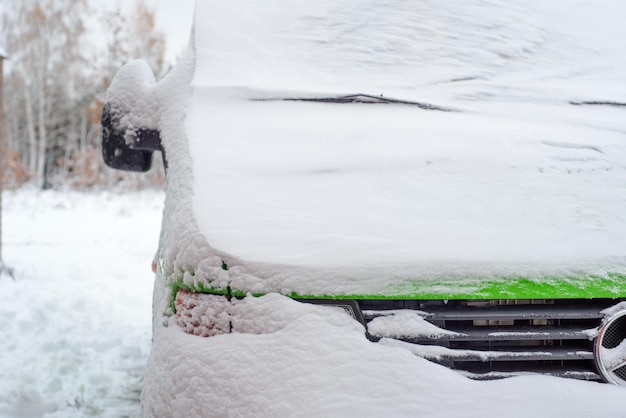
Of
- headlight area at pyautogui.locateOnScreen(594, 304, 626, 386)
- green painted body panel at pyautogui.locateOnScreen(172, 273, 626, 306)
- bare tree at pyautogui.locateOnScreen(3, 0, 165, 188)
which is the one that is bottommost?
bare tree at pyautogui.locateOnScreen(3, 0, 165, 188)

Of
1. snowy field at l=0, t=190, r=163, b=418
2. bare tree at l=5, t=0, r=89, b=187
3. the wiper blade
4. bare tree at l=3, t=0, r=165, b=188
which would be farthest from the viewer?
bare tree at l=5, t=0, r=89, b=187

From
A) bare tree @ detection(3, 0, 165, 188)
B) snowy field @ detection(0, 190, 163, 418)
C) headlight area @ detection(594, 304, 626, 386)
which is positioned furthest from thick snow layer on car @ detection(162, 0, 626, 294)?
bare tree @ detection(3, 0, 165, 188)

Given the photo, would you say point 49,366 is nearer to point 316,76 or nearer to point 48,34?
point 316,76

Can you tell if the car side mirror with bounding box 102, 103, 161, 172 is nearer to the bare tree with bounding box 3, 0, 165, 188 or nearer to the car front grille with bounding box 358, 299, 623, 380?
the car front grille with bounding box 358, 299, 623, 380

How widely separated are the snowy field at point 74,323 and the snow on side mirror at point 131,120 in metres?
1.16

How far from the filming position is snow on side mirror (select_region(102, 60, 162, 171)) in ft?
6.64

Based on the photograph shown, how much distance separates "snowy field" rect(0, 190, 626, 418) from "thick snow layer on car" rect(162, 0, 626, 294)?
0.13m

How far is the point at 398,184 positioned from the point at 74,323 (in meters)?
2.87

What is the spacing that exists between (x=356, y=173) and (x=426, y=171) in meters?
0.20

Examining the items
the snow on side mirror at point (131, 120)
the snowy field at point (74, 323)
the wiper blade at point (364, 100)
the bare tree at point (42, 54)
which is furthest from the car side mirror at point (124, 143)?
the bare tree at point (42, 54)

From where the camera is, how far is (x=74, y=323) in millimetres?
3555

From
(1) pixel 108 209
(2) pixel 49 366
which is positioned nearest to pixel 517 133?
(2) pixel 49 366

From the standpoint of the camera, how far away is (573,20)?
2613 millimetres

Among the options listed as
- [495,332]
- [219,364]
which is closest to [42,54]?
[219,364]
